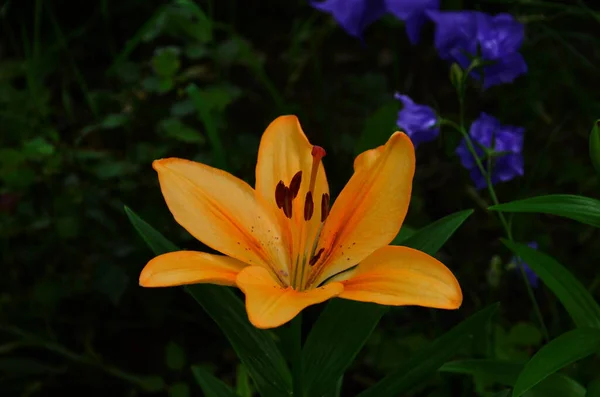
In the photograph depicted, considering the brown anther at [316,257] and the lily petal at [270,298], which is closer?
the lily petal at [270,298]

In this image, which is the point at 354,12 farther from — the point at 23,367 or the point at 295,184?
the point at 23,367

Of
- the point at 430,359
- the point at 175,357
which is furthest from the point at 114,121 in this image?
the point at 430,359

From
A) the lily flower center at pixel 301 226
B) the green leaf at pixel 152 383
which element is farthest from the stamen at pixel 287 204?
the green leaf at pixel 152 383

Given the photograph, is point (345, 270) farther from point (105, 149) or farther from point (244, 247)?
point (105, 149)

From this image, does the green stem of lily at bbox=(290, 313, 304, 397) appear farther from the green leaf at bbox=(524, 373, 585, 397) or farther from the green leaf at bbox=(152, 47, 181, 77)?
the green leaf at bbox=(152, 47, 181, 77)

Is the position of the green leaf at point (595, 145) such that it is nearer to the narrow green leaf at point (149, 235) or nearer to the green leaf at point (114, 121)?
the narrow green leaf at point (149, 235)

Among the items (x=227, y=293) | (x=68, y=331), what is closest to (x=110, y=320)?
(x=68, y=331)

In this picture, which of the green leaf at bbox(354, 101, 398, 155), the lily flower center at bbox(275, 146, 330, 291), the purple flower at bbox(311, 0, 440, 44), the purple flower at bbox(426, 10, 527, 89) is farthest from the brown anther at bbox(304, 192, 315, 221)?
the purple flower at bbox(311, 0, 440, 44)
